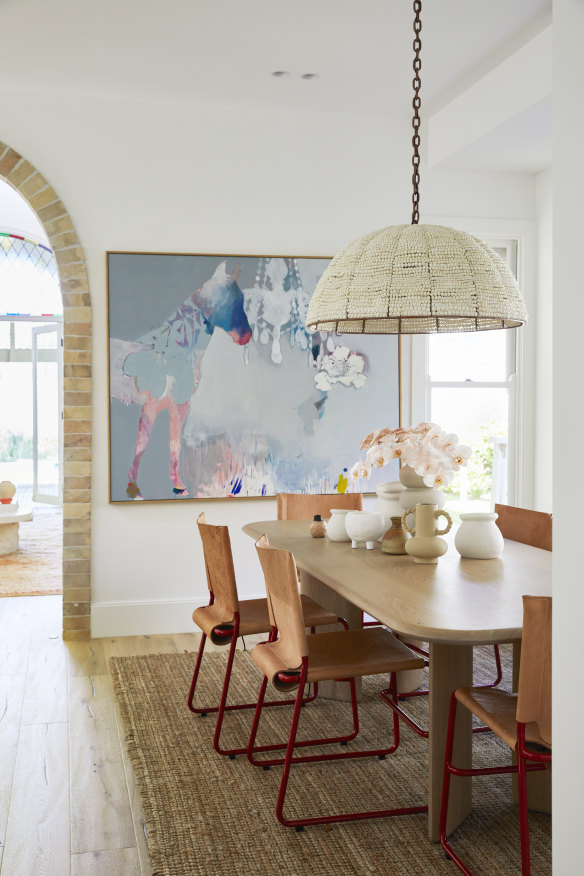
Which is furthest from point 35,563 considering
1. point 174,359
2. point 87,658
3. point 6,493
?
point 174,359

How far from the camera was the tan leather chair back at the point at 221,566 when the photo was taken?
3.08 metres

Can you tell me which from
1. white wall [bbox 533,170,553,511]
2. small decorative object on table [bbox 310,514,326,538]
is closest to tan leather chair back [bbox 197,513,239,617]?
small decorative object on table [bbox 310,514,326,538]

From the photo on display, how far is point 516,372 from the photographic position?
17.3 feet

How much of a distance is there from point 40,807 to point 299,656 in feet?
3.23

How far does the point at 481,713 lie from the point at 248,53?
127 inches

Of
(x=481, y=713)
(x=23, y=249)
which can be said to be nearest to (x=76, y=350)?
(x=481, y=713)

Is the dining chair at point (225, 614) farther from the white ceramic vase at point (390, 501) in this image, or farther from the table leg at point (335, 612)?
the white ceramic vase at point (390, 501)

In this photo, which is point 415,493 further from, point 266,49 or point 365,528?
point 266,49

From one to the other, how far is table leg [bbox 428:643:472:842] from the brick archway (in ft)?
8.73

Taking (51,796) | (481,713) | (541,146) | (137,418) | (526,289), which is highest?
(541,146)

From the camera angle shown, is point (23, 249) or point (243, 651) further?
point (23, 249)

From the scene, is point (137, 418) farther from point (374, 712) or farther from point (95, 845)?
point (95, 845)

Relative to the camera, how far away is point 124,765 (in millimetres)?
3021

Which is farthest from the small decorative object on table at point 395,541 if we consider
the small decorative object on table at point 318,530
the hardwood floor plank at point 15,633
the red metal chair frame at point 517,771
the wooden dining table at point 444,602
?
the hardwood floor plank at point 15,633
